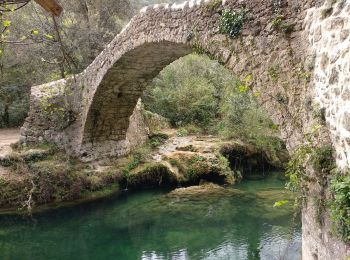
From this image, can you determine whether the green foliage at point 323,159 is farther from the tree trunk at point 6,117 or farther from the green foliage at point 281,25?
the tree trunk at point 6,117

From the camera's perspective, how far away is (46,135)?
11141mm

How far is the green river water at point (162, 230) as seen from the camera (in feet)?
23.6

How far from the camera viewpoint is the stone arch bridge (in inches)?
144

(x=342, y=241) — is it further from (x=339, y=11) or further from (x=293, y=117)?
(x=339, y=11)

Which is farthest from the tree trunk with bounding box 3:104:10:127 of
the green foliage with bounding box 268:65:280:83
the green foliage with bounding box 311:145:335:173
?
the green foliage with bounding box 311:145:335:173

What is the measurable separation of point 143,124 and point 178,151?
173 centimetres

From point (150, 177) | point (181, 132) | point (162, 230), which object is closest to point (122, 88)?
point (150, 177)

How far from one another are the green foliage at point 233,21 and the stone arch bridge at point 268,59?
73 mm

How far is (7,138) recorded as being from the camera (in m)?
12.4

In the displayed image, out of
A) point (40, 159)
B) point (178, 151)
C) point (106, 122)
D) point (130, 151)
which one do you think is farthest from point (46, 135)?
point (178, 151)

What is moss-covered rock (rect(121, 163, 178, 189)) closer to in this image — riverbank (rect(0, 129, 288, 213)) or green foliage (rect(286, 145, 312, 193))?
riverbank (rect(0, 129, 288, 213))

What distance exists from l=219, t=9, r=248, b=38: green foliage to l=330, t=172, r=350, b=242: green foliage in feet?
8.98

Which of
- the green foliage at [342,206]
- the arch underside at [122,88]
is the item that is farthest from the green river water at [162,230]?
the green foliage at [342,206]

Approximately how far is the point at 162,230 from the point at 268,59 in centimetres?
468
